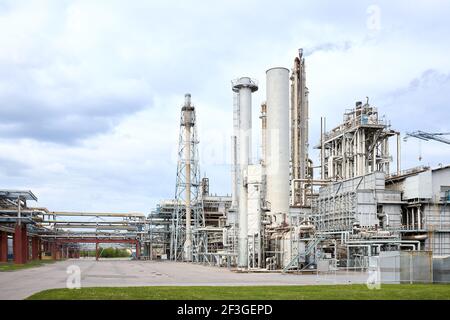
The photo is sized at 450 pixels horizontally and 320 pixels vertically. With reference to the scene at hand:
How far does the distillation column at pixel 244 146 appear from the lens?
58625 mm

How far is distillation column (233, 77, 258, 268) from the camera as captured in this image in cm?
5862

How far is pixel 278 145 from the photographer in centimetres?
6097

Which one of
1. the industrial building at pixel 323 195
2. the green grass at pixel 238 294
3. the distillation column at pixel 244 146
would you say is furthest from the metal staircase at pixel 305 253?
the green grass at pixel 238 294

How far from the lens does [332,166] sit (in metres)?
78.2

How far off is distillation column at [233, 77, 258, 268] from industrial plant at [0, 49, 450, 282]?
12 centimetres

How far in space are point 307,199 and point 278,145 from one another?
22242 mm

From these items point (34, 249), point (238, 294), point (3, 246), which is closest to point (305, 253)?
point (238, 294)

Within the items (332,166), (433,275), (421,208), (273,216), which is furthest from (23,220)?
(433,275)

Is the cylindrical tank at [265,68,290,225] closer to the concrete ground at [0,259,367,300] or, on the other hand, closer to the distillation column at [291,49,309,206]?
the concrete ground at [0,259,367,300]

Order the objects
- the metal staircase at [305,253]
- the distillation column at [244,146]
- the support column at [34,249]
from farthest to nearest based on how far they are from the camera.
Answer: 1. the support column at [34,249]
2. the distillation column at [244,146]
3. the metal staircase at [305,253]

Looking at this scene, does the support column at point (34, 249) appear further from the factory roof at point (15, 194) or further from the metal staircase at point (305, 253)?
the metal staircase at point (305, 253)

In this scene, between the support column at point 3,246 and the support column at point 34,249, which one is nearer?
the support column at point 3,246

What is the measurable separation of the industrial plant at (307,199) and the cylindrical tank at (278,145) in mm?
111

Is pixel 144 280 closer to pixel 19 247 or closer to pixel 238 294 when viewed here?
pixel 238 294
